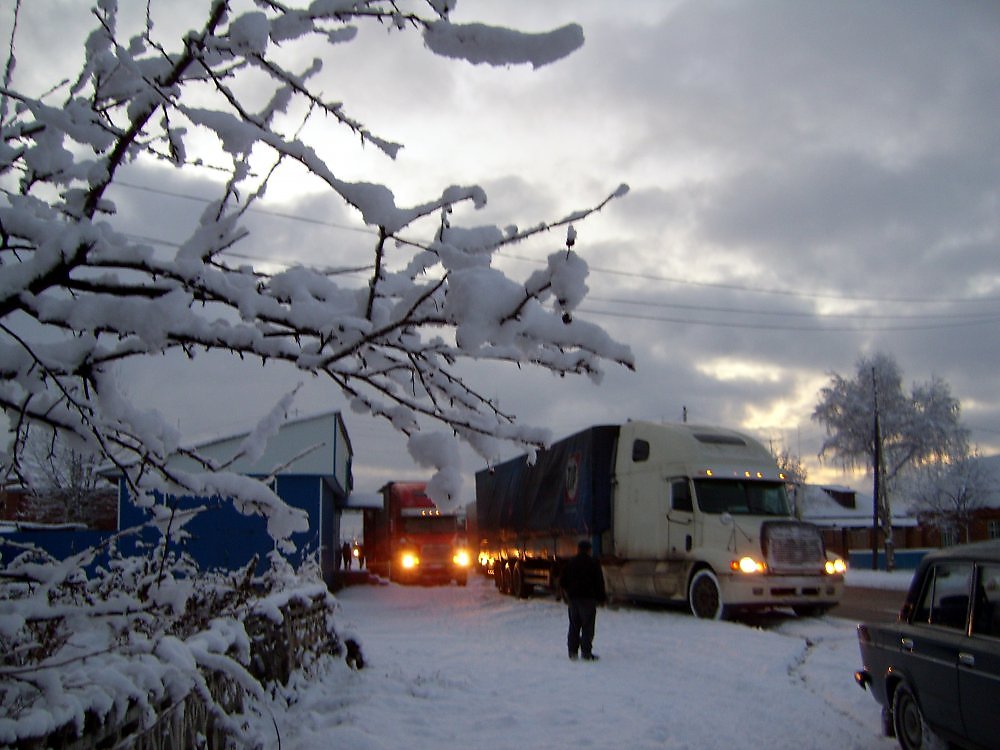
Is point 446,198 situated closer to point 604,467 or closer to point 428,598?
point 604,467

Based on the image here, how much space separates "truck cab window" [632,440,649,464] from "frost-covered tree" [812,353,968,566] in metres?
34.7

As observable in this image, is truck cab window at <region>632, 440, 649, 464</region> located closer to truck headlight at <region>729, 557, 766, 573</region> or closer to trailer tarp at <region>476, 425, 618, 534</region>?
trailer tarp at <region>476, 425, 618, 534</region>

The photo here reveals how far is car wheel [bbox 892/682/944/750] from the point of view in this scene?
18.9ft

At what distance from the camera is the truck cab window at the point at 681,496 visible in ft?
50.7

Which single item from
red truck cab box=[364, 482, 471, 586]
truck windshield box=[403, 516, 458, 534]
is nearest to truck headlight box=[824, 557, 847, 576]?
red truck cab box=[364, 482, 471, 586]

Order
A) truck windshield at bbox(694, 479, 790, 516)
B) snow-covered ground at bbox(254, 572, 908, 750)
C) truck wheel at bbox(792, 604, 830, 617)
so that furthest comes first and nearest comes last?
truck windshield at bbox(694, 479, 790, 516), truck wheel at bbox(792, 604, 830, 617), snow-covered ground at bbox(254, 572, 908, 750)

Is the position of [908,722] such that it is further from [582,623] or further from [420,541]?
[420,541]

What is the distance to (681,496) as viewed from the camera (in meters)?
15.6

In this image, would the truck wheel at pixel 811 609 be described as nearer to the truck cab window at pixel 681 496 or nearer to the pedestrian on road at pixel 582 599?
the truck cab window at pixel 681 496

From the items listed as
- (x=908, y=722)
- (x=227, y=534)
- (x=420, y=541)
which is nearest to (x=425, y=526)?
(x=420, y=541)

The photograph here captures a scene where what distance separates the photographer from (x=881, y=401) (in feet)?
162

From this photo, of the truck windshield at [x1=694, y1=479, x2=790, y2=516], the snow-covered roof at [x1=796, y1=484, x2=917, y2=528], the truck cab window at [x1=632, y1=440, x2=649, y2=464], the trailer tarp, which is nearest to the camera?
the truck windshield at [x1=694, y1=479, x2=790, y2=516]

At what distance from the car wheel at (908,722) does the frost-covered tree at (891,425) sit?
4445 cm

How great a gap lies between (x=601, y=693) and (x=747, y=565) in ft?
22.1
